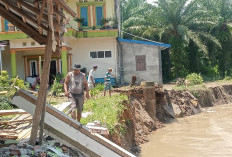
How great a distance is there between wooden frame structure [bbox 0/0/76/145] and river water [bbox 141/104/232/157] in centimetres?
633

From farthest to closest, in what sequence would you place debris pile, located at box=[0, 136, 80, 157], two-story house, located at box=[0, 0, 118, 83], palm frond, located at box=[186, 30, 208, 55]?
palm frond, located at box=[186, 30, 208, 55]
two-story house, located at box=[0, 0, 118, 83]
debris pile, located at box=[0, 136, 80, 157]

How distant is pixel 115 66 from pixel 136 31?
925cm

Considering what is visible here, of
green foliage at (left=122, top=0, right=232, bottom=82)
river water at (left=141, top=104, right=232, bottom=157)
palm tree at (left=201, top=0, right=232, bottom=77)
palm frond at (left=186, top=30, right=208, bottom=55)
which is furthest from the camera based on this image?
palm tree at (left=201, top=0, right=232, bottom=77)

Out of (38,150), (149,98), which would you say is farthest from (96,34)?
(38,150)

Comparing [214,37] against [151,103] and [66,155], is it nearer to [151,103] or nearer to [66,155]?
[151,103]

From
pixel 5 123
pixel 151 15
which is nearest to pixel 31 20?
pixel 5 123

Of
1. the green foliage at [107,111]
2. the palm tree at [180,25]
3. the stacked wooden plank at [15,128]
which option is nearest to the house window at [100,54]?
the palm tree at [180,25]

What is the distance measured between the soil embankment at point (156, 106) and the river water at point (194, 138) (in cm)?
49

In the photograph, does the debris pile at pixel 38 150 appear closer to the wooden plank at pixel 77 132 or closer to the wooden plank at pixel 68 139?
the wooden plank at pixel 68 139

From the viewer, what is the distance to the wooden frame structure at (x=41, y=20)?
217 inches

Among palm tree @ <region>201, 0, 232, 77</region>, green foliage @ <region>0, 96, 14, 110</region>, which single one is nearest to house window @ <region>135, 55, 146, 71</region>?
green foliage @ <region>0, 96, 14, 110</region>

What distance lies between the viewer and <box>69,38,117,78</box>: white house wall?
2122 centimetres

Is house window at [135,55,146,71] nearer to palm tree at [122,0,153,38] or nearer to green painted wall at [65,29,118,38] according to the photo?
green painted wall at [65,29,118,38]

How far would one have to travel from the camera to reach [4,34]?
19.2m
